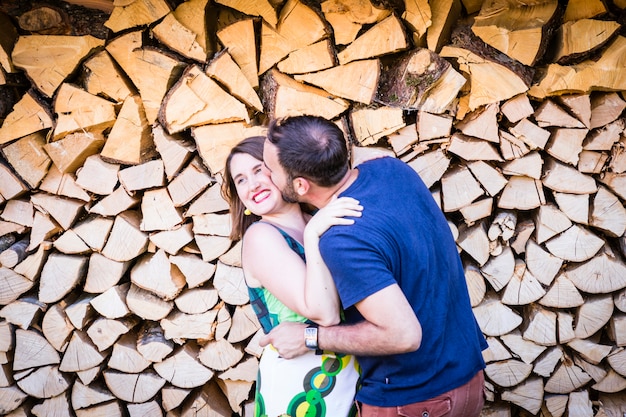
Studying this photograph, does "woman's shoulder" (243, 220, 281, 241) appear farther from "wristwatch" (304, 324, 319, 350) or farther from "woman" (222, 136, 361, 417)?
"wristwatch" (304, 324, 319, 350)

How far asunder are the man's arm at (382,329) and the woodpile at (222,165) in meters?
0.79

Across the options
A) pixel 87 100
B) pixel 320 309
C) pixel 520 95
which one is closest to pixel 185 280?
pixel 87 100

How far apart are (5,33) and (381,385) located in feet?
6.23

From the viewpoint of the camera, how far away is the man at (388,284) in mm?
1345

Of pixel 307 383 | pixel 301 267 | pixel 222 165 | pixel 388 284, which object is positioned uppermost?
pixel 388 284

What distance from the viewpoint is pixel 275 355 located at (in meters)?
1.70

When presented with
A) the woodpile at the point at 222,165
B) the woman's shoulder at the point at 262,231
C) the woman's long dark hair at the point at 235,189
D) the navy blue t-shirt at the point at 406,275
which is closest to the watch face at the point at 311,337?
the navy blue t-shirt at the point at 406,275

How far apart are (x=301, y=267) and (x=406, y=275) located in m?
0.30

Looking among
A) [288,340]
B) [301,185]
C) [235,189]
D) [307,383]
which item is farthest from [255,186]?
[307,383]

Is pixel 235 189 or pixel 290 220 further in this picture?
pixel 235 189

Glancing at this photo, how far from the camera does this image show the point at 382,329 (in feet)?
4.47

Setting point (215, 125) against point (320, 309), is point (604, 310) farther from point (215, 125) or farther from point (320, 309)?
point (215, 125)

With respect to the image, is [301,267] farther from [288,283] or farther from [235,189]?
[235,189]

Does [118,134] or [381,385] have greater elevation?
[118,134]
